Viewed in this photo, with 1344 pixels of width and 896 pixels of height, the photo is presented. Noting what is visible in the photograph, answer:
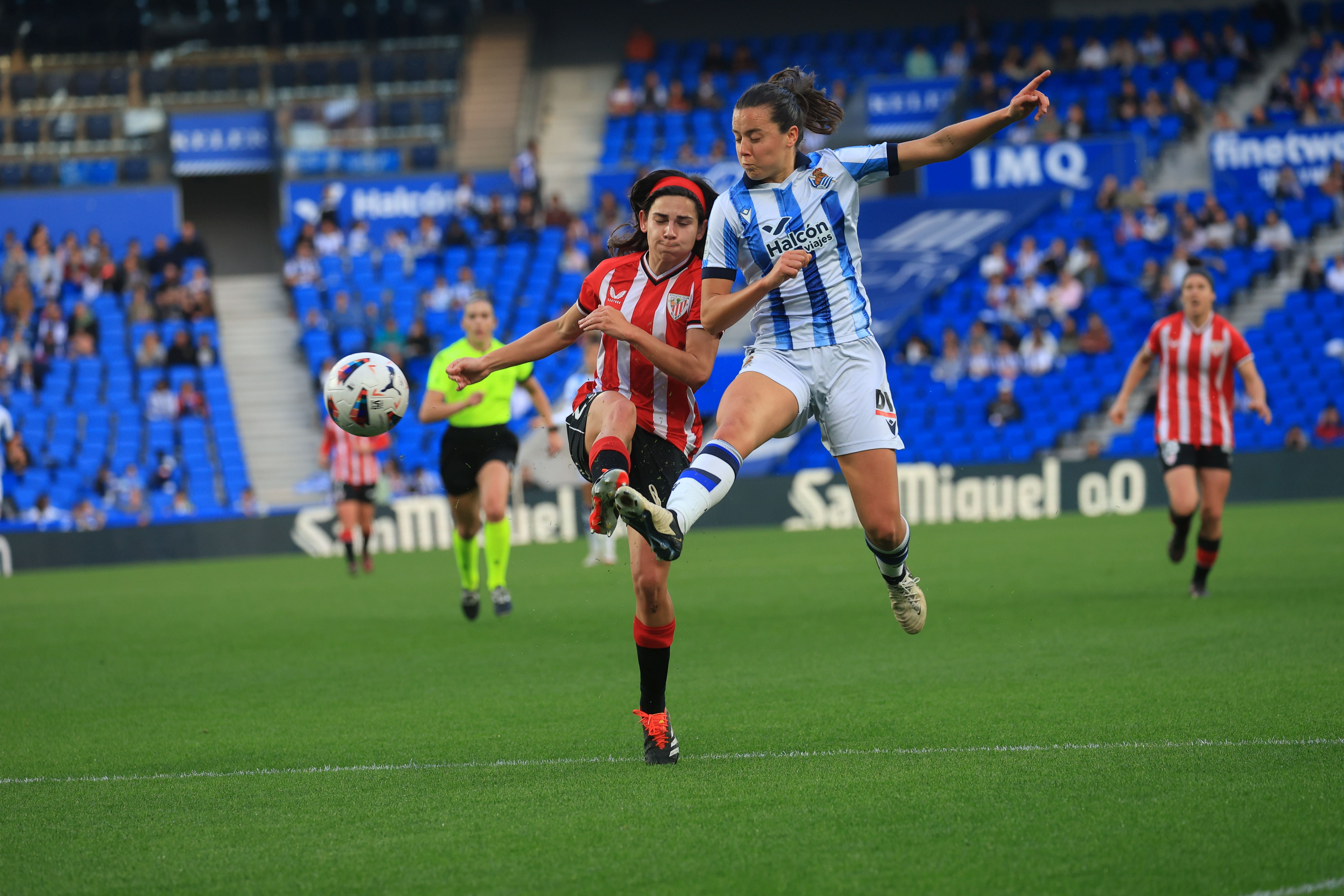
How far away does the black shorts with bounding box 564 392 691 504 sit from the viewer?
19.0ft

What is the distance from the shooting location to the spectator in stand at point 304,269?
1128 inches

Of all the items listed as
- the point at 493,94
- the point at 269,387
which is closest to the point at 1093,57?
the point at 493,94

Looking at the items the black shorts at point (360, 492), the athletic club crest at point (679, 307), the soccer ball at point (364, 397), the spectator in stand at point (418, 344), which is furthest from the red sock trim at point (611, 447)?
the spectator in stand at point (418, 344)

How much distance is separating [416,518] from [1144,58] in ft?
62.1

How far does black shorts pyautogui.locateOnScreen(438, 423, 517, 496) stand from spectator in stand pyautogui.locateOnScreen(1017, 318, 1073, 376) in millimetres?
15662

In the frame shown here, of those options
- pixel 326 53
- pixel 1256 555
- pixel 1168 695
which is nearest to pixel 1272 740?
pixel 1168 695

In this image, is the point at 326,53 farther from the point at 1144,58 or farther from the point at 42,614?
the point at 42,614

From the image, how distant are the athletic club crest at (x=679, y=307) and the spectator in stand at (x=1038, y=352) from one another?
65.2 ft

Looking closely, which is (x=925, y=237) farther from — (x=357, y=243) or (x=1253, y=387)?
(x=1253, y=387)

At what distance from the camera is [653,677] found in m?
5.56

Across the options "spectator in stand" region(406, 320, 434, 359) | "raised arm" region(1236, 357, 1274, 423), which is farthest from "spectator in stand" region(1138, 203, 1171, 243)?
"raised arm" region(1236, 357, 1274, 423)

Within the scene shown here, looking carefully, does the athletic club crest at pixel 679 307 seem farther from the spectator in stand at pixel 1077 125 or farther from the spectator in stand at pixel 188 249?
the spectator in stand at pixel 1077 125

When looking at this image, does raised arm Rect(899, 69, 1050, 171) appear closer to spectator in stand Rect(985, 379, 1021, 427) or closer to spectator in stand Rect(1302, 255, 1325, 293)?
spectator in stand Rect(985, 379, 1021, 427)

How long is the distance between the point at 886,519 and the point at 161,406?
2147 cm
